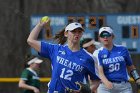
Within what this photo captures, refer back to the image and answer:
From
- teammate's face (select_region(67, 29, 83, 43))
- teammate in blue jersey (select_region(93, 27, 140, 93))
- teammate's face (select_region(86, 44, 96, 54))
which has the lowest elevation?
teammate in blue jersey (select_region(93, 27, 140, 93))

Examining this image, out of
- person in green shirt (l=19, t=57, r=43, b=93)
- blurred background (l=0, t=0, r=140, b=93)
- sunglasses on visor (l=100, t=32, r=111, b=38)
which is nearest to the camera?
sunglasses on visor (l=100, t=32, r=111, b=38)

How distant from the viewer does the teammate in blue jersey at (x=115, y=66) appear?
9.51m

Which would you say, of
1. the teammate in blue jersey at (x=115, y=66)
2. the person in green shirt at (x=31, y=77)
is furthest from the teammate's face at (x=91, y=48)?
the person in green shirt at (x=31, y=77)

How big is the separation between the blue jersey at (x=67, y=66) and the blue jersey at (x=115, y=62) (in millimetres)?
2077

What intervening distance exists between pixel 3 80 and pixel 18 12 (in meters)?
1.72

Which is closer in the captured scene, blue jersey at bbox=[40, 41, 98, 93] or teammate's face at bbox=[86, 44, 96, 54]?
blue jersey at bbox=[40, 41, 98, 93]

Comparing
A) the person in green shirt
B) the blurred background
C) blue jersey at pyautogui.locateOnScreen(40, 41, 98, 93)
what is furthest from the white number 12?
the blurred background

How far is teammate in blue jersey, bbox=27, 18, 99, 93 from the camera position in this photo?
23.9 ft

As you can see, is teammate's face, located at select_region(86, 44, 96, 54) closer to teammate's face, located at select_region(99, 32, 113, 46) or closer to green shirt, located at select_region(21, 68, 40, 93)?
teammate's face, located at select_region(99, 32, 113, 46)

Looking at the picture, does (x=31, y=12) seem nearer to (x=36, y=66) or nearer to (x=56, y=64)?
(x=36, y=66)

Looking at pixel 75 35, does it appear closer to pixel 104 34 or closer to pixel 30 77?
pixel 104 34

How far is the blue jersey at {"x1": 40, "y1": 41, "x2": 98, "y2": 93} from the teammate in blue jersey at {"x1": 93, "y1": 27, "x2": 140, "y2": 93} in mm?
2070

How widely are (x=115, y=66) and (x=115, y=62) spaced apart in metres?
0.06

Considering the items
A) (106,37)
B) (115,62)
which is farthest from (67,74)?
(115,62)
